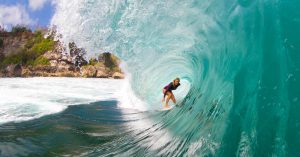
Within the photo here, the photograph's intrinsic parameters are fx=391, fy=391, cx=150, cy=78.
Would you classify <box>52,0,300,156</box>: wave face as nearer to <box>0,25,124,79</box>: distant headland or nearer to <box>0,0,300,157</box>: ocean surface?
<box>0,0,300,157</box>: ocean surface

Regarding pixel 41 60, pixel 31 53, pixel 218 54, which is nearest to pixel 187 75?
pixel 218 54

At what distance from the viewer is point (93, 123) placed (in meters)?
11.2

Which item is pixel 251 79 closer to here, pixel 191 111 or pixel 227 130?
pixel 227 130

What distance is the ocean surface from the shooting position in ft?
17.3

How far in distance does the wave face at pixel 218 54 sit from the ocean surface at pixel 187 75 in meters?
0.02

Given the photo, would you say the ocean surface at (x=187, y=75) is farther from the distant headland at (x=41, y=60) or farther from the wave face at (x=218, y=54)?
the distant headland at (x=41, y=60)

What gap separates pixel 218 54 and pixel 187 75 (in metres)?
7.04

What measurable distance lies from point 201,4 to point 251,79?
121 inches

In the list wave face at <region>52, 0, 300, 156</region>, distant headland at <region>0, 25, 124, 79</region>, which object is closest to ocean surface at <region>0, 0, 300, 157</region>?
wave face at <region>52, 0, 300, 156</region>

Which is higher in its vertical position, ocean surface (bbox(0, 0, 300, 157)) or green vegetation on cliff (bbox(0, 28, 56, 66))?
green vegetation on cliff (bbox(0, 28, 56, 66))

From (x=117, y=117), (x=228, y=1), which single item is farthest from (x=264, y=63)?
(x=117, y=117)

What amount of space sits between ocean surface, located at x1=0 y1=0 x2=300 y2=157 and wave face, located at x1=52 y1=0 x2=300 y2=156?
17 millimetres

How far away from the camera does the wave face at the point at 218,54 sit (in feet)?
16.9

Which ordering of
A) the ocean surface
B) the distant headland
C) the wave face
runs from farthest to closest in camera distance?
the distant headland < the ocean surface < the wave face
